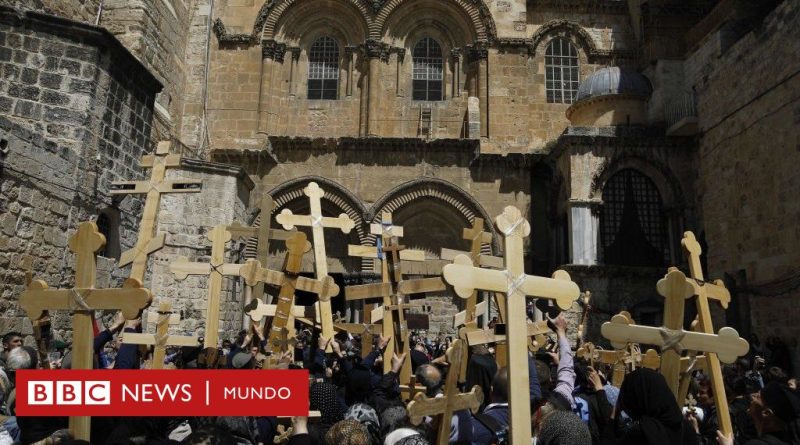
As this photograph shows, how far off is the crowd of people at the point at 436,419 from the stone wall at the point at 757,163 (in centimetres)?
943

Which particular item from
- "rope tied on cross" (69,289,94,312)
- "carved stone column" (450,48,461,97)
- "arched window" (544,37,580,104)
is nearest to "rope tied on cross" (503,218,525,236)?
"rope tied on cross" (69,289,94,312)

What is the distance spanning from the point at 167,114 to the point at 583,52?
12964mm

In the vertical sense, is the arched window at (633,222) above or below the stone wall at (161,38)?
below

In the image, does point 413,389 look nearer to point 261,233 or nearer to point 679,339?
point 679,339

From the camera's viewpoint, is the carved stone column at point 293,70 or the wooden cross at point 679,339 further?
the carved stone column at point 293,70

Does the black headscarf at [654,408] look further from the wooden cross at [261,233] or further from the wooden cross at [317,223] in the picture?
the wooden cross at [261,233]

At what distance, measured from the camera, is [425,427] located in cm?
385

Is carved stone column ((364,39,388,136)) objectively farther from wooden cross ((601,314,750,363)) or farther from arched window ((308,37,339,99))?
wooden cross ((601,314,750,363))

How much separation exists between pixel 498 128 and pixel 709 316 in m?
14.5

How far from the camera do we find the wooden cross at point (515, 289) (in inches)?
136

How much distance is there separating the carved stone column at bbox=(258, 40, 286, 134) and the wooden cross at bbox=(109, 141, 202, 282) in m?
12.8

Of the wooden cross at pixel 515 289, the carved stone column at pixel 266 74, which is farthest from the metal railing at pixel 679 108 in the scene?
the wooden cross at pixel 515 289

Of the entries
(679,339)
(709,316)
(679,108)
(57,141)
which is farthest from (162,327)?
(679,108)

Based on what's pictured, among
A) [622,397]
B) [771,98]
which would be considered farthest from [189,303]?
[771,98]
